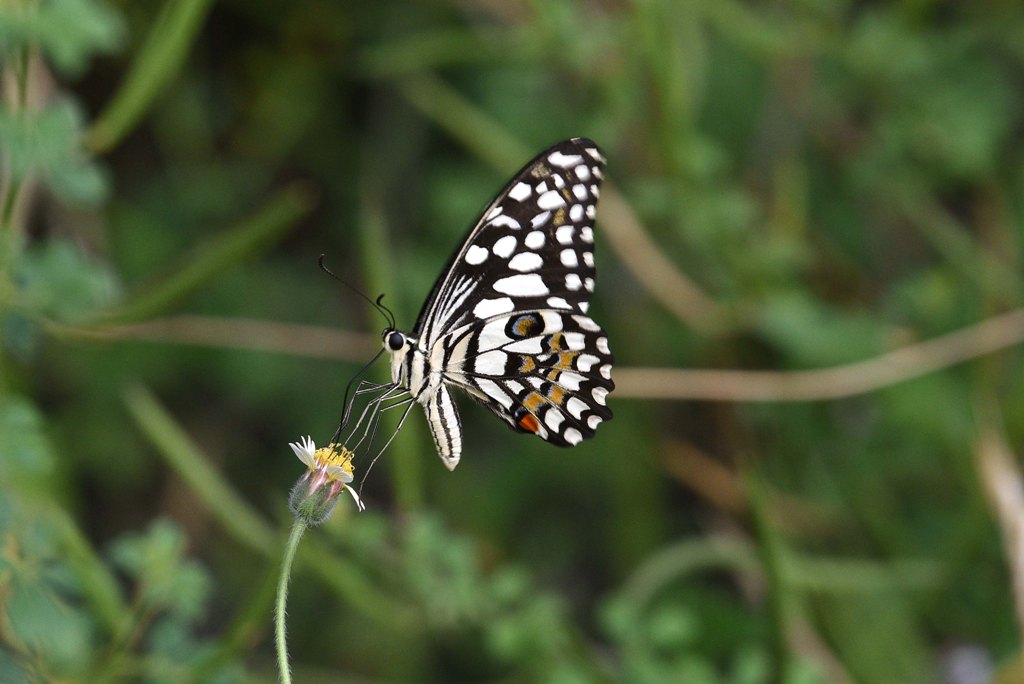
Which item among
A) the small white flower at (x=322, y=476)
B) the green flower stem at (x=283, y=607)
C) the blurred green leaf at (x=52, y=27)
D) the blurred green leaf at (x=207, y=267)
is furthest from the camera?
the blurred green leaf at (x=207, y=267)

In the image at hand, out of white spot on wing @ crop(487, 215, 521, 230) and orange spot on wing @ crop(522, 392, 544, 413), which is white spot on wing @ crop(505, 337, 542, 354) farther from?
white spot on wing @ crop(487, 215, 521, 230)

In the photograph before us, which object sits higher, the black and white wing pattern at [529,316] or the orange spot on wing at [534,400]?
the black and white wing pattern at [529,316]

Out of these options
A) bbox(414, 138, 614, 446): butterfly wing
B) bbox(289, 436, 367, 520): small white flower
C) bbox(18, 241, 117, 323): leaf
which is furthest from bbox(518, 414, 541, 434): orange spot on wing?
bbox(18, 241, 117, 323): leaf

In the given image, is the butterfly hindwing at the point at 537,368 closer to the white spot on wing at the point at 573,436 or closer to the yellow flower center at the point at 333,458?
the white spot on wing at the point at 573,436

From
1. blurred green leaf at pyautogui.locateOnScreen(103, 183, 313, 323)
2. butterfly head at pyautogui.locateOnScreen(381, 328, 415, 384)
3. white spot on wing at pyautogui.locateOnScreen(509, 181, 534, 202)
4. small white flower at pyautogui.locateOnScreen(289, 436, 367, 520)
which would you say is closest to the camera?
small white flower at pyautogui.locateOnScreen(289, 436, 367, 520)

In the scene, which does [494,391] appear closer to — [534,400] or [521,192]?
[534,400]

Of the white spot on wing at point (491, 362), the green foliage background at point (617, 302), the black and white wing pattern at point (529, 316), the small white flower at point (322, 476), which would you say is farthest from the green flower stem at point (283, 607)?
the green foliage background at point (617, 302)

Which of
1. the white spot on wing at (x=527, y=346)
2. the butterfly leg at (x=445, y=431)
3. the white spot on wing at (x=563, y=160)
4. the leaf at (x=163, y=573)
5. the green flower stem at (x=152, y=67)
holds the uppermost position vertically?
the green flower stem at (x=152, y=67)
